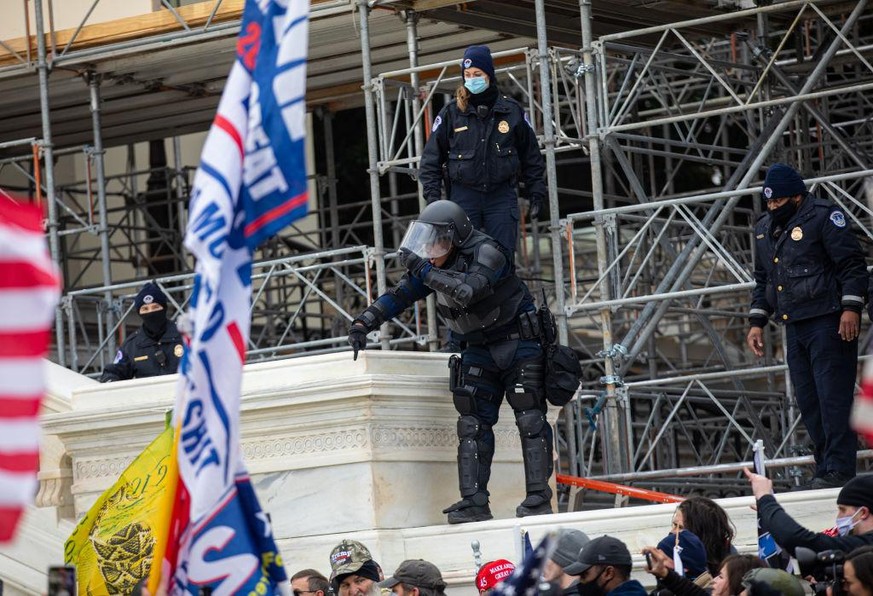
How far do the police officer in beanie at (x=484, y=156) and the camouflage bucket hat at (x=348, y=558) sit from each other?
2.98 metres

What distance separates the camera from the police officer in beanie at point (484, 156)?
12.2m

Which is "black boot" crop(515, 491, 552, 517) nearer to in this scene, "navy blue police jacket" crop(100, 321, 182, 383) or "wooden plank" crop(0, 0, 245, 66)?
"navy blue police jacket" crop(100, 321, 182, 383)

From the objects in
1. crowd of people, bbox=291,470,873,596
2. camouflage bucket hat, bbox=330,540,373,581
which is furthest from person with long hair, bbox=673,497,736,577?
camouflage bucket hat, bbox=330,540,373,581

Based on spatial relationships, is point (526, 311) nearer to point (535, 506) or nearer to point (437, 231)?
point (437, 231)

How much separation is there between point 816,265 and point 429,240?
217 cm

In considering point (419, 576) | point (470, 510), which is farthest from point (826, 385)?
point (419, 576)

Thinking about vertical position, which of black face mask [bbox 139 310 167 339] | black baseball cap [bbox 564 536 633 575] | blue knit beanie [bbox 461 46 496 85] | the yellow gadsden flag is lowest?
black baseball cap [bbox 564 536 633 575]

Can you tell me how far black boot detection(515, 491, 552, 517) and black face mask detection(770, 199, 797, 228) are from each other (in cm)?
202

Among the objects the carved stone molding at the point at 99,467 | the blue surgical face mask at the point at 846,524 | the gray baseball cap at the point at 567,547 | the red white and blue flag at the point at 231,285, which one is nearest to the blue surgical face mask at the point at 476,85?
the carved stone molding at the point at 99,467

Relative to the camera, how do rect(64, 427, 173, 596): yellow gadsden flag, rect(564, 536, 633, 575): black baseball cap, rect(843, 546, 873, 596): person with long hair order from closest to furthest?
rect(843, 546, 873, 596): person with long hair < rect(564, 536, 633, 575): black baseball cap < rect(64, 427, 173, 596): yellow gadsden flag

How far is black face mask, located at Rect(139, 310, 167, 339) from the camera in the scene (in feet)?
44.6

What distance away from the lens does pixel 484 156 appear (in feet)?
39.9

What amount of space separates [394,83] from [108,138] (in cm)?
728

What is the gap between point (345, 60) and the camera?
1889cm
